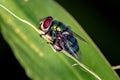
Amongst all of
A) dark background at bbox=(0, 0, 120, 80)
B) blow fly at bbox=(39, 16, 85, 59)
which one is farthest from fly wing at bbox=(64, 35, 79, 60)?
dark background at bbox=(0, 0, 120, 80)

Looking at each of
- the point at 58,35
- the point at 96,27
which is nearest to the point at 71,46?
the point at 58,35

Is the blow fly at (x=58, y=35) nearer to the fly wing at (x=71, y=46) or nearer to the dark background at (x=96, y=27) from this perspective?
the fly wing at (x=71, y=46)

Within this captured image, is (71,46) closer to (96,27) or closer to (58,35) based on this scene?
(58,35)

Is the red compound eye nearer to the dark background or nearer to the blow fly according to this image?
the blow fly

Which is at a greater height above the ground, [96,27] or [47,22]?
[47,22]

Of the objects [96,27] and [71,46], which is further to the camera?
[96,27]

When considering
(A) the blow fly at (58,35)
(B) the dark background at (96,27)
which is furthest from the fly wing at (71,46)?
(B) the dark background at (96,27)

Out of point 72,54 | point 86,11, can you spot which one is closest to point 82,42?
point 72,54

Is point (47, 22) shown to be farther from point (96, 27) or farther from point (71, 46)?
point (96, 27)
